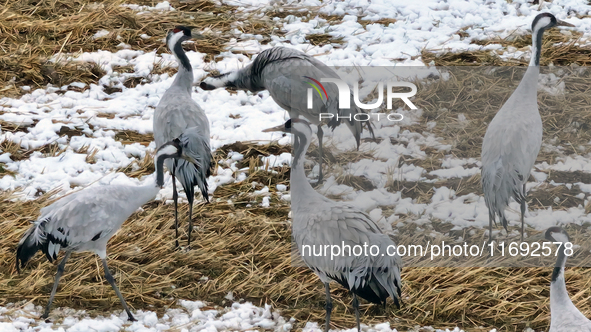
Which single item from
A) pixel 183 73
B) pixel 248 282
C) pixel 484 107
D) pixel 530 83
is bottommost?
pixel 248 282

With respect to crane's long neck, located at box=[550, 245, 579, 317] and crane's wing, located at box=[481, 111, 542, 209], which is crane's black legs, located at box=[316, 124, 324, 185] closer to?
crane's wing, located at box=[481, 111, 542, 209]

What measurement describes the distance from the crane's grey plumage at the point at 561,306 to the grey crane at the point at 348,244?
0.68 m

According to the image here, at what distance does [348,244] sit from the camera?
3.24m

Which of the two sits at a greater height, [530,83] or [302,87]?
[530,83]

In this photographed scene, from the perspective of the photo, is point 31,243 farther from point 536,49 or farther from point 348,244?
point 536,49

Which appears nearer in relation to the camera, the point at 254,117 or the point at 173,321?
the point at 173,321

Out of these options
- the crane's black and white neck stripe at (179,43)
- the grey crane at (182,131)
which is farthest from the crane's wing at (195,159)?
the crane's black and white neck stripe at (179,43)

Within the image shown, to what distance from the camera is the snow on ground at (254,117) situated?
3582 mm

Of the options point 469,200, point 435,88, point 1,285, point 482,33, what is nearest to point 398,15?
point 482,33

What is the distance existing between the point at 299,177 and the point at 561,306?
1352mm

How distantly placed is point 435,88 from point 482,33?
115 cm

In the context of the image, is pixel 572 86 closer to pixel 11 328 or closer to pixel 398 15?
pixel 398 15

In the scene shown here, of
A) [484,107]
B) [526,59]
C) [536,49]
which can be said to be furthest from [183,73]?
[526,59]

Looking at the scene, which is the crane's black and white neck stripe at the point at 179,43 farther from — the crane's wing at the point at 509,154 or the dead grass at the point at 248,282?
the crane's wing at the point at 509,154
